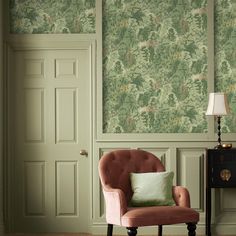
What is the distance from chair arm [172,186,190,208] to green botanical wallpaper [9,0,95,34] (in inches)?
81.4

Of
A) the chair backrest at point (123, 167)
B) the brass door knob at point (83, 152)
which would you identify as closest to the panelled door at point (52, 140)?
the brass door knob at point (83, 152)

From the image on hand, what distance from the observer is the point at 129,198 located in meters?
4.95

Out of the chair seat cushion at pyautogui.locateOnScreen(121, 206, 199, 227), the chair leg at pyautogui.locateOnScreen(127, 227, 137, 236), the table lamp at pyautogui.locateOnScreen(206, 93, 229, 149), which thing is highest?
the table lamp at pyautogui.locateOnScreen(206, 93, 229, 149)

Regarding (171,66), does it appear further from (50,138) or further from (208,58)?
(50,138)

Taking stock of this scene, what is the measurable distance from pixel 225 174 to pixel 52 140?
183 cm

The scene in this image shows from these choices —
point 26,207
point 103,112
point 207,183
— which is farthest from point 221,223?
point 26,207

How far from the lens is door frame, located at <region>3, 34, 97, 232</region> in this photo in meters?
6.07

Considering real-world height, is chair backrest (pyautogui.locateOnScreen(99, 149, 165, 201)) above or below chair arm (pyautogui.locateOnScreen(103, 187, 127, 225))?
above

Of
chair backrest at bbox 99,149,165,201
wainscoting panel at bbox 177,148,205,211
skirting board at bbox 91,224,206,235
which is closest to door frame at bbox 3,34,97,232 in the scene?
skirting board at bbox 91,224,206,235

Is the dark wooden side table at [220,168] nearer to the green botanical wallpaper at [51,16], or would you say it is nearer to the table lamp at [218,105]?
the table lamp at [218,105]

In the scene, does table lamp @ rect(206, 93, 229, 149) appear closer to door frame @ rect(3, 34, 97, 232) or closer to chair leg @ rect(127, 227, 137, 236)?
door frame @ rect(3, 34, 97, 232)

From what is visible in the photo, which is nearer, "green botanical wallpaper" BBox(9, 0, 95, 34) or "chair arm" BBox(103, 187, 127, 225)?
"chair arm" BBox(103, 187, 127, 225)

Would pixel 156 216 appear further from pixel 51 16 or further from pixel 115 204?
pixel 51 16

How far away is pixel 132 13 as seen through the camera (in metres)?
6.08
